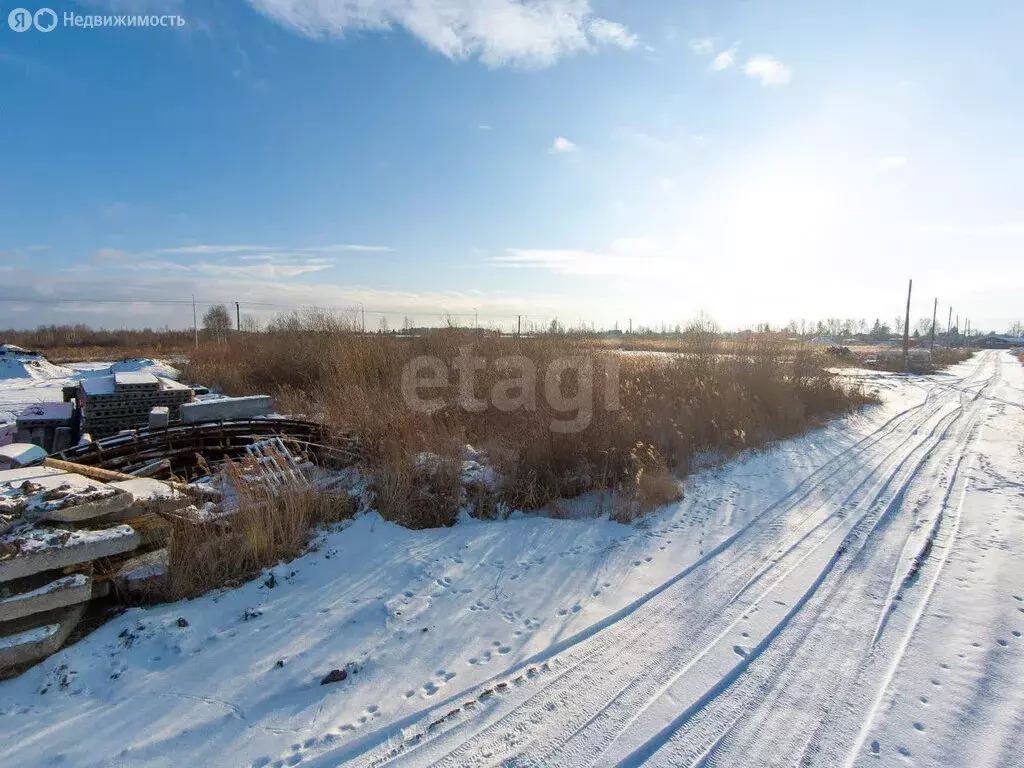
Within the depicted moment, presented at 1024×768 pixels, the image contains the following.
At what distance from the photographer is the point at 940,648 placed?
2953 millimetres

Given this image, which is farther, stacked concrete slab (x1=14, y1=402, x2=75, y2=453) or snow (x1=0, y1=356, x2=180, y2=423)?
snow (x1=0, y1=356, x2=180, y2=423)

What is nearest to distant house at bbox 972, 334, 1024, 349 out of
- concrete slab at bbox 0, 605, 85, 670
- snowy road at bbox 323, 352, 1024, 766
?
snowy road at bbox 323, 352, 1024, 766

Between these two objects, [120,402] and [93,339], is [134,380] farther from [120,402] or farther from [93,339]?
[93,339]

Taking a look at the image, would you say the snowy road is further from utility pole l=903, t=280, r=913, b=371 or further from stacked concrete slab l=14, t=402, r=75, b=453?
utility pole l=903, t=280, r=913, b=371

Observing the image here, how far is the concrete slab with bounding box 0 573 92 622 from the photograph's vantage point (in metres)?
2.77

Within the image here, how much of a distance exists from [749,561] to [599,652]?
188 cm

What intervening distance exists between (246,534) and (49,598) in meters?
1.23

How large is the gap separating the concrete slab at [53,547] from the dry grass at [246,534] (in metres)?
0.38

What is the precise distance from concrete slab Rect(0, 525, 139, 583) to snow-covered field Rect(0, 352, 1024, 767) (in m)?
0.49

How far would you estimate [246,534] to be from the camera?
13.1ft

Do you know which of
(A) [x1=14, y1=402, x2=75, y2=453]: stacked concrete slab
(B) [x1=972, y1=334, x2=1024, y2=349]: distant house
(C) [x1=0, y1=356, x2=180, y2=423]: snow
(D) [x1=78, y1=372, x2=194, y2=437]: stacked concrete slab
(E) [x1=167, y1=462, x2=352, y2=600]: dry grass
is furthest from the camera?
(B) [x1=972, y1=334, x2=1024, y2=349]: distant house

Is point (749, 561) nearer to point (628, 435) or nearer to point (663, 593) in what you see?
point (663, 593)

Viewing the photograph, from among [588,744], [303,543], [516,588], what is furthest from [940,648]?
[303,543]

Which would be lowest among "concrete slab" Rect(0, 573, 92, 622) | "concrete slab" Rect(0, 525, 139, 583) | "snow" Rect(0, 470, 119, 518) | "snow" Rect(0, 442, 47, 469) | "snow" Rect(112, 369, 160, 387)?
"concrete slab" Rect(0, 573, 92, 622)
